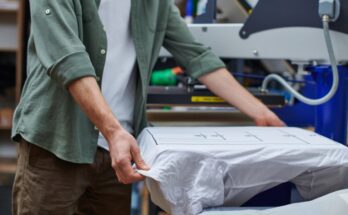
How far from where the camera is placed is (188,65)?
4.24ft

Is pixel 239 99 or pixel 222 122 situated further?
pixel 222 122

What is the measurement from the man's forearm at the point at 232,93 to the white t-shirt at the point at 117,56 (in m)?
0.23

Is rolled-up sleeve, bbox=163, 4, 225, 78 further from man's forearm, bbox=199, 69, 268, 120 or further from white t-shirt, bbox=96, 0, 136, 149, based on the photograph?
white t-shirt, bbox=96, 0, 136, 149

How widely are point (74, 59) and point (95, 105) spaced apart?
10 centimetres

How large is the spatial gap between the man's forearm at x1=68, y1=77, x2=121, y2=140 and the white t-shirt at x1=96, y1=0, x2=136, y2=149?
235 millimetres

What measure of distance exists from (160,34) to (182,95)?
0.66 ft

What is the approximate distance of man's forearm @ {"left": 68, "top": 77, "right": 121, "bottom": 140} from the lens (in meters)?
0.86

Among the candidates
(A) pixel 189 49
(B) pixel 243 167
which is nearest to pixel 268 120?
(A) pixel 189 49

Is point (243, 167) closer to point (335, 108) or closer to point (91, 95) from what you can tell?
point (91, 95)

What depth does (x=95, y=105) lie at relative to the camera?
869mm

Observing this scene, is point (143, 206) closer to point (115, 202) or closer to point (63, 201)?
point (115, 202)

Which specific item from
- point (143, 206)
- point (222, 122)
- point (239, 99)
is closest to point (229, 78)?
point (239, 99)

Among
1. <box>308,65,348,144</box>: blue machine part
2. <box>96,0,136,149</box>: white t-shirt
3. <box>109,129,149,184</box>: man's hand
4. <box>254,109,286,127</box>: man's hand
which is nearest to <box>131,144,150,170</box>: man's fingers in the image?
<box>109,129,149,184</box>: man's hand

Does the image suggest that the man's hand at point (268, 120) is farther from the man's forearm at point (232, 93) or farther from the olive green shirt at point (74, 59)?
Answer: the olive green shirt at point (74, 59)
